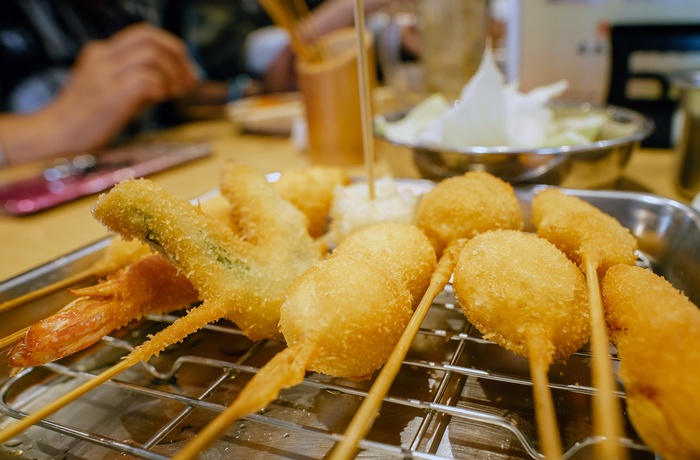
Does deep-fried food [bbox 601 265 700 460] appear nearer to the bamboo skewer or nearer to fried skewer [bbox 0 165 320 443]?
fried skewer [bbox 0 165 320 443]

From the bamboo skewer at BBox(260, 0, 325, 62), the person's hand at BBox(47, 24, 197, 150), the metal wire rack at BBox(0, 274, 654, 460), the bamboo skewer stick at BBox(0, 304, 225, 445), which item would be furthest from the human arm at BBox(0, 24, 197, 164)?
the bamboo skewer stick at BBox(0, 304, 225, 445)

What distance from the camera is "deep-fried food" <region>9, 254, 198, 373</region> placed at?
0.82m

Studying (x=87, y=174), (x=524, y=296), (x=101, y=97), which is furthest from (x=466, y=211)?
(x=101, y=97)

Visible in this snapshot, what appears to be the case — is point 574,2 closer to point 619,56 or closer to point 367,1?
point 619,56

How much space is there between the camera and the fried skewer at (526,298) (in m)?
0.82

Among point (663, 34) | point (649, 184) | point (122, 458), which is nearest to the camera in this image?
point (122, 458)

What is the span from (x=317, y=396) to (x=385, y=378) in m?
0.33

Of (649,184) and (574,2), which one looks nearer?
(649,184)

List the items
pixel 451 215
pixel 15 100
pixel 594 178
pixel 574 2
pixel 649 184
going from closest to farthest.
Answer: pixel 451 215 < pixel 594 178 < pixel 649 184 < pixel 574 2 < pixel 15 100

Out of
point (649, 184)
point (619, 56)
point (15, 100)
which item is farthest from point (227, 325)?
point (15, 100)

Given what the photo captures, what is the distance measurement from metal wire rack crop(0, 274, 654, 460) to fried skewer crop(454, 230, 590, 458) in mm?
76

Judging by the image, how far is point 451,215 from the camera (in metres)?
1.19

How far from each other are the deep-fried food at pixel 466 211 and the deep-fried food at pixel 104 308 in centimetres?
57

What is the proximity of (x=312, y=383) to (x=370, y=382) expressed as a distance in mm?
135
